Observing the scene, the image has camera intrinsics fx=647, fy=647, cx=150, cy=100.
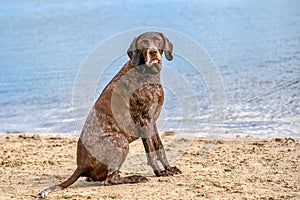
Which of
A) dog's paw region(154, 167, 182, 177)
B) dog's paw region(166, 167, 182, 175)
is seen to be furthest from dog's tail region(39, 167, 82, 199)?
dog's paw region(166, 167, 182, 175)

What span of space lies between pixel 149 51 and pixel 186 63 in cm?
933

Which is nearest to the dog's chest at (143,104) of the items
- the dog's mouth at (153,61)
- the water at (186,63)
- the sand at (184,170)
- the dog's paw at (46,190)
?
the dog's mouth at (153,61)

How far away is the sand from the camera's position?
7.36 m

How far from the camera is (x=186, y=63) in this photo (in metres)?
16.9

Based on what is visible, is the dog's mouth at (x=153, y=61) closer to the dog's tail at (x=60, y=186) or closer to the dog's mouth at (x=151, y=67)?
the dog's mouth at (x=151, y=67)

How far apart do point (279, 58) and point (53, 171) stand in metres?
9.10

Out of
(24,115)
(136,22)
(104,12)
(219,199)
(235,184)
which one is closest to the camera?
(219,199)

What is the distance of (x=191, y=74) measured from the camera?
51.3 feet

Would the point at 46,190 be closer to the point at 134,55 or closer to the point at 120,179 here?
the point at 120,179

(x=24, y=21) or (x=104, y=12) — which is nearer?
(x=24, y=21)

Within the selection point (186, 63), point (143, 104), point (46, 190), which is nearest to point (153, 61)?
point (143, 104)

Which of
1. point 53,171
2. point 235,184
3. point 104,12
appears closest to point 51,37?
→ point 104,12

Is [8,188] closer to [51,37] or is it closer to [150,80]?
[150,80]

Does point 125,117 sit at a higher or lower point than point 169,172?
higher
